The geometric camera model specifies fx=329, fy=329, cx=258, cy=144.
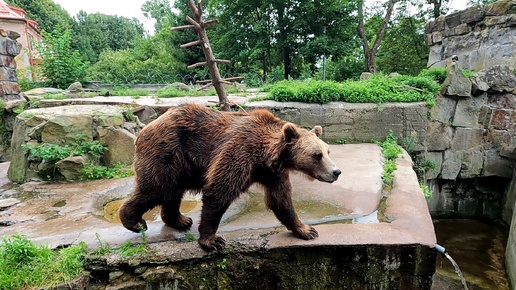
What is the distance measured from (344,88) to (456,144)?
10.0ft

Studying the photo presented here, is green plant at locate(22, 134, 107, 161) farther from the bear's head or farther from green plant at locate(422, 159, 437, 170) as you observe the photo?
green plant at locate(422, 159, 437, 170)

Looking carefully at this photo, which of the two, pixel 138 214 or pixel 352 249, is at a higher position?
pixel 138 214

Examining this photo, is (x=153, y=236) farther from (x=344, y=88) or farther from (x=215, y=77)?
(x=344, y=88)

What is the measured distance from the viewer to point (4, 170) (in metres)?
5.93

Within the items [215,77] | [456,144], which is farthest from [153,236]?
[456,144]

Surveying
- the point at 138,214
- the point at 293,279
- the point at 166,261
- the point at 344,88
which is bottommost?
the point at 293,279

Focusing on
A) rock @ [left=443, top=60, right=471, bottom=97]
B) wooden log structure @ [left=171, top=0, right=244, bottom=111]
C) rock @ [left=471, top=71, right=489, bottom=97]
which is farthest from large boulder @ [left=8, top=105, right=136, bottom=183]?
rock @ [left=471, top=71, right=489, bottom=97]

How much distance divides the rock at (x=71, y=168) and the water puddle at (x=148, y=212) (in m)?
1.22

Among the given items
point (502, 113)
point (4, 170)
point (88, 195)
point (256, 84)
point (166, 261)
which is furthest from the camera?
point (256, 84)

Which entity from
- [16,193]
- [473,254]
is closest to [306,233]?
[16,193]

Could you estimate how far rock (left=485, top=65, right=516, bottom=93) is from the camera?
721cm

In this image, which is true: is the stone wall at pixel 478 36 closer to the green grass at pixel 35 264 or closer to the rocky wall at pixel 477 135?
the rocky wall at pixel 477 135

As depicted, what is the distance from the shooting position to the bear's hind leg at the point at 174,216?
3135 mm

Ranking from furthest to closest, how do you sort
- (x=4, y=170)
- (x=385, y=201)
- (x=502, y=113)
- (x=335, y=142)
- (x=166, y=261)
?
1. (x=502, y=113)
2. (x=335, y=142)
3. (x=4, y=170)
4. (x=385, y=201)
5. (x=166, y=261)
